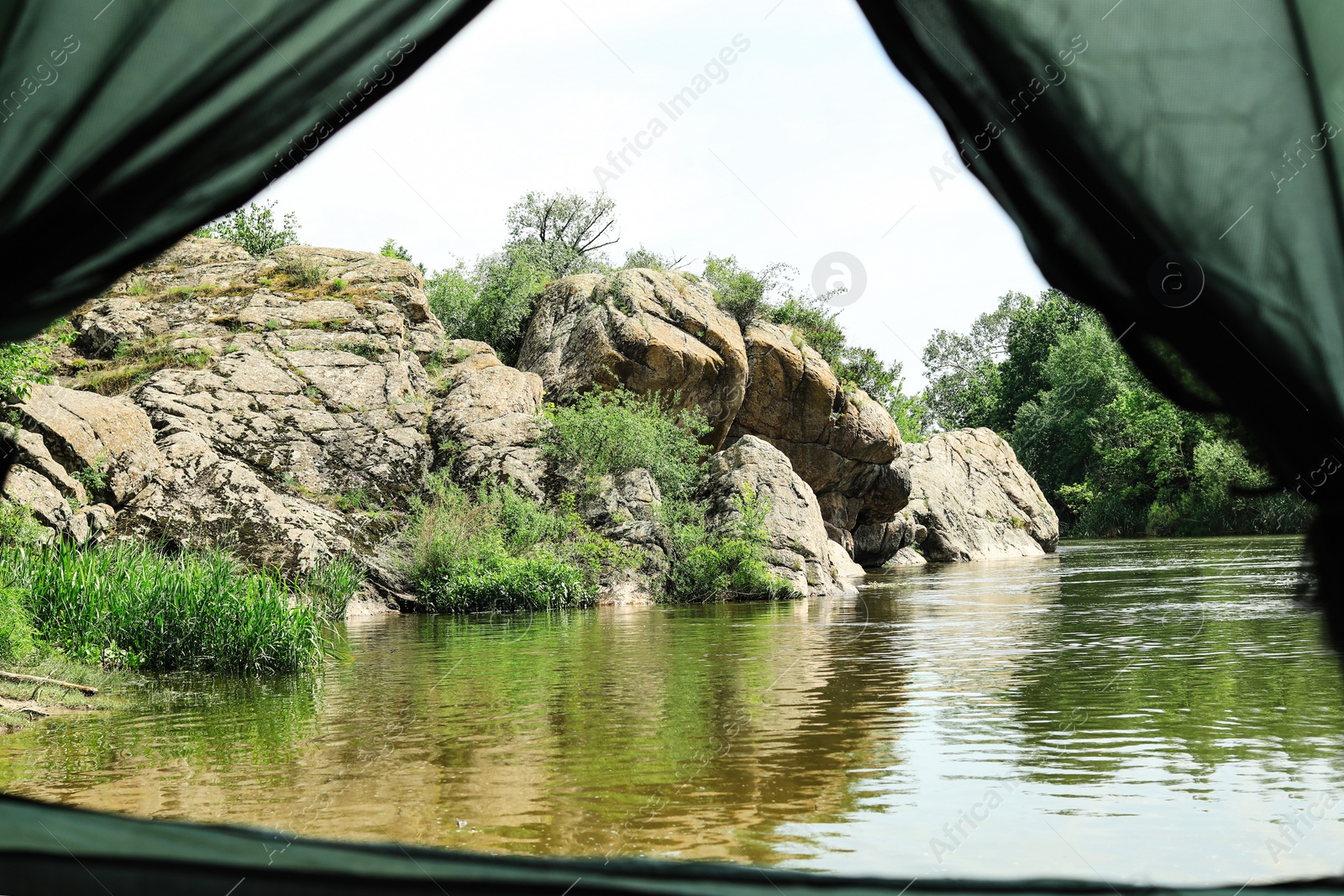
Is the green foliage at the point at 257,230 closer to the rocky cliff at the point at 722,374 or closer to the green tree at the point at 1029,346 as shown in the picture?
the rocky cliff at the point at 722,374

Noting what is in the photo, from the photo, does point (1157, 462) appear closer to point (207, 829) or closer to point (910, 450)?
point (910, 450)

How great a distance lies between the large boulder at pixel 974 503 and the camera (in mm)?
37469

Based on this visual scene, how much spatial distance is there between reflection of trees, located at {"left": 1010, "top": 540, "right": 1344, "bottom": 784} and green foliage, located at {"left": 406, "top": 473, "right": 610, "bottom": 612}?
9244 millimetres

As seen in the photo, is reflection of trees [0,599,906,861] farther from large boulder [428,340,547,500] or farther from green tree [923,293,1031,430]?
green tree [923,293,1031,430]

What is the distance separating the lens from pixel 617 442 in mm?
23328

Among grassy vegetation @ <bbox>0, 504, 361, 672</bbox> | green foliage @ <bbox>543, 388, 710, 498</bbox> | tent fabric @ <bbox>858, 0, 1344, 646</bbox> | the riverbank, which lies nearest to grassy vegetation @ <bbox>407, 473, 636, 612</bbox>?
green foliage @ <bbox>543, 388, 710, 498</bbox>

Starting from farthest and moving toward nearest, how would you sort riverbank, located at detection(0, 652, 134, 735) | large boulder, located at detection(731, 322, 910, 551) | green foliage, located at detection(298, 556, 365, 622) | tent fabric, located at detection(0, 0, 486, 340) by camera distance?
large boulder, located at detection(731, 322, 910, 551)
green foliage, located at detection(298, 556, 365, 622)
riverbank, located at detection(0, 652, 134, 735)
tent fabric, located at detection(0, 0, 486, 340)

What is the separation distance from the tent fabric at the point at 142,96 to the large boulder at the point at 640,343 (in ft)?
72.0

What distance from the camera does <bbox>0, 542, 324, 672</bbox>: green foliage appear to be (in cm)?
1045

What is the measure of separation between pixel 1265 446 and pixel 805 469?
92.0 feet

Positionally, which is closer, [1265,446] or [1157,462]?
[1265,446]

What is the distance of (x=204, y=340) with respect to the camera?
22438 mm

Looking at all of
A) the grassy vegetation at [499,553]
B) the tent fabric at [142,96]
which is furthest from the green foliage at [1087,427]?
the tent fabric at [142,96]

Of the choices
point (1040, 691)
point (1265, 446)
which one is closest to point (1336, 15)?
point (1265, 446)
